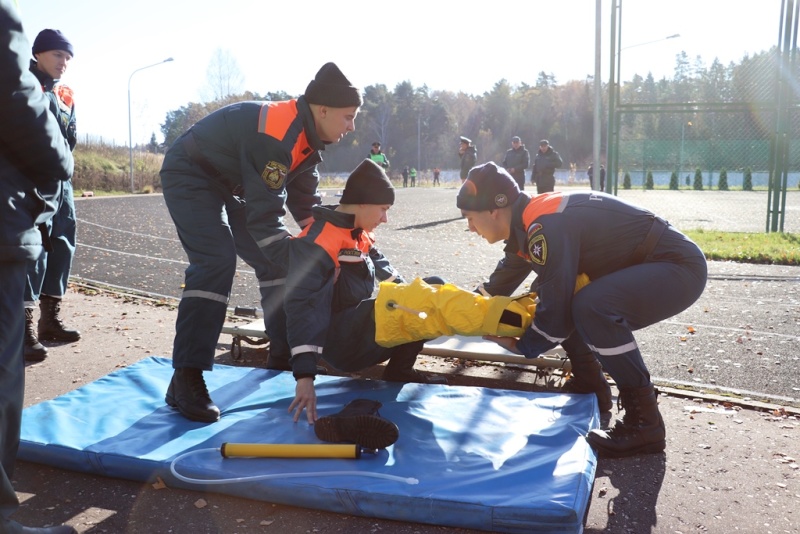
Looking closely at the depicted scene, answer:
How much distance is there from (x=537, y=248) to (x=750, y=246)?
364 inches

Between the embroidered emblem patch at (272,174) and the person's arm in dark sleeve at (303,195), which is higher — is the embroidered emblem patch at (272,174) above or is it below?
above

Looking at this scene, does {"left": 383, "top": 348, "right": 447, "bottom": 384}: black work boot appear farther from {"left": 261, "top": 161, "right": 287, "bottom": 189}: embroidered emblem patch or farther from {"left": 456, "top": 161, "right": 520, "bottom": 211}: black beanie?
{"left": 261, "top": 161, "right": 287, "bottom": 189}: embroidered emblem patch

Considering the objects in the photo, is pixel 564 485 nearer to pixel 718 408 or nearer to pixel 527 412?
pixel 527 412

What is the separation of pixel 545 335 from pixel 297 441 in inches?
51.0

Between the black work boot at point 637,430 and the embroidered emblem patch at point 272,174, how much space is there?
1987mm

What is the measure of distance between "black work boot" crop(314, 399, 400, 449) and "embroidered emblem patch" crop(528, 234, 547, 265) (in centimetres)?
105

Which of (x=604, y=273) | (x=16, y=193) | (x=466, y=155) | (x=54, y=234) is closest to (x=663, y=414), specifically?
(x=604, y=273)

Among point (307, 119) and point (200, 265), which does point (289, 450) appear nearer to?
point (200, 265)

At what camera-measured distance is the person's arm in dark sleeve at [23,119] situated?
230 cm

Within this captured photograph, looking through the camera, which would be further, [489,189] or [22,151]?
[489,189]

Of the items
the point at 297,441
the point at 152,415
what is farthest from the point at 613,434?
the point at 152,415

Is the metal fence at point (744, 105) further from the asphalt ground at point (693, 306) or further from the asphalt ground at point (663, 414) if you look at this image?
the asphalt ground at point (663, 414)

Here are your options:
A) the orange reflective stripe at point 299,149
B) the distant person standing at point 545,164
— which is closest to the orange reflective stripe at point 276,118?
the orange reflective stripe at point 299,149

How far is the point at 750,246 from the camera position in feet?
37.6
